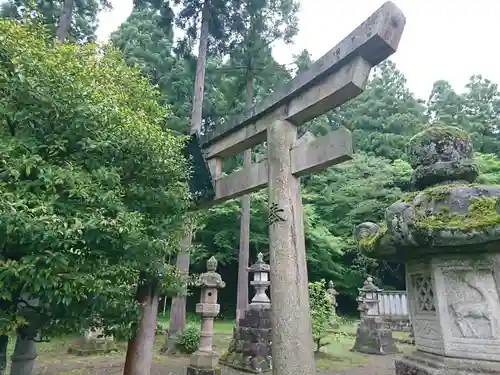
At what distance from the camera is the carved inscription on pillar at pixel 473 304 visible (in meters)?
2.71

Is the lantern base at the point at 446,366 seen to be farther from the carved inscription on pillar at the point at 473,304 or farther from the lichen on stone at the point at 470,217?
the lichen on stone at the point at 470,217

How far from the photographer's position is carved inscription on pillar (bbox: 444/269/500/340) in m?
2.71

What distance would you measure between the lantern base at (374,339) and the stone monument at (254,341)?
383 centimetres

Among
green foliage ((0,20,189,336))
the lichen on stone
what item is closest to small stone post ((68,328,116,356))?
green foliage ((0,20,189,336))

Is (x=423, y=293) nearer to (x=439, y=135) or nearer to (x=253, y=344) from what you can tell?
(x=439, y=135)

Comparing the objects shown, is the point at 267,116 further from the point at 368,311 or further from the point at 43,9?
the point at 43,9

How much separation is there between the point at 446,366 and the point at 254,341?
4578 mm

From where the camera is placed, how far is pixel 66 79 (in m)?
2.73

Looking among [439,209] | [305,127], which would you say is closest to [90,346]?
[439,209]

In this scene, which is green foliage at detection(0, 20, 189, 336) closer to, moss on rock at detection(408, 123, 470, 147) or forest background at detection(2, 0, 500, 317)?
moss on rock at detection(408, 123, 470, 147)

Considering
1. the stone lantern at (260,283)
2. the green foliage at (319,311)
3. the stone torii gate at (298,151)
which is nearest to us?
the stone torii gate at (298,151)

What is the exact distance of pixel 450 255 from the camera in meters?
2.86

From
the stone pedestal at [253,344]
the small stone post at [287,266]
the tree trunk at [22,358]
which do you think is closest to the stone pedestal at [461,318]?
the small stone post at [287,266]

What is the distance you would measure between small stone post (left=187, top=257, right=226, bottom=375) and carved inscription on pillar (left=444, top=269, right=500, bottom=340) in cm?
405
